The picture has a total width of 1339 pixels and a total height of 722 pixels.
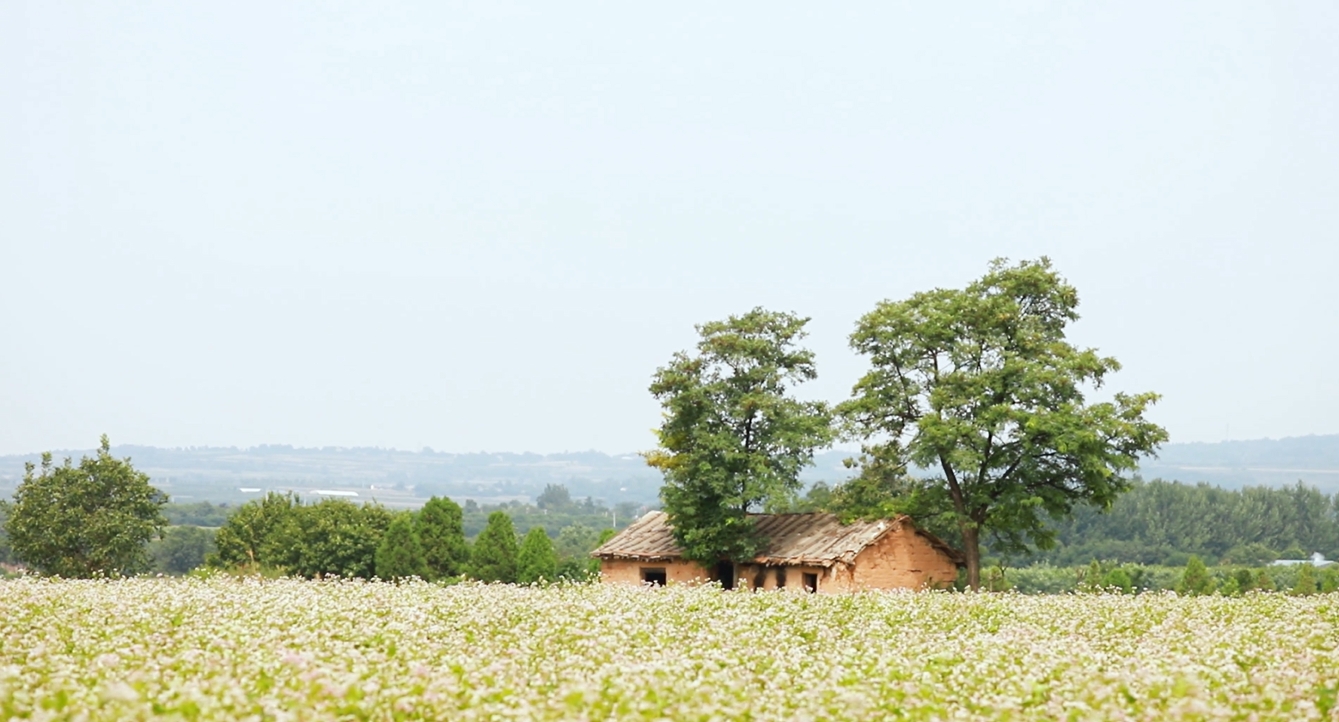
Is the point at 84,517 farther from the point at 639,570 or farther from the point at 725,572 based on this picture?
the point at 725,572

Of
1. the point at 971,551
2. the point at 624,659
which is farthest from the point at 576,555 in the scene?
the point at 624,659

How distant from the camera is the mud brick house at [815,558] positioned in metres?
37.7

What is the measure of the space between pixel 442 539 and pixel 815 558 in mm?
24046

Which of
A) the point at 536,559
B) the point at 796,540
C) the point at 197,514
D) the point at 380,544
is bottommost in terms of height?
the point at 197,514

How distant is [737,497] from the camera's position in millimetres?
40281

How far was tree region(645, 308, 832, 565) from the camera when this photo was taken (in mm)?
40562

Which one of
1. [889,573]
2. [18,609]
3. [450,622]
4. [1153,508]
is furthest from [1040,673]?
[1153,508]

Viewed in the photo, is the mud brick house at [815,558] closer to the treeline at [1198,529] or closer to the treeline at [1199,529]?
the treeline at [1198,529]

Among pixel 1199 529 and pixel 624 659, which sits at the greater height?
pixel 624 659

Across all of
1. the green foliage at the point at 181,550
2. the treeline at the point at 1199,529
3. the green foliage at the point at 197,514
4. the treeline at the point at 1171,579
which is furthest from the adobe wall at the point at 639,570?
the green foliage at the point at 197,514

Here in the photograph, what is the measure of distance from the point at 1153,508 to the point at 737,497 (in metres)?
95.8

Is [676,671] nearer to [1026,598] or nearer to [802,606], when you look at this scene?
[802,606]

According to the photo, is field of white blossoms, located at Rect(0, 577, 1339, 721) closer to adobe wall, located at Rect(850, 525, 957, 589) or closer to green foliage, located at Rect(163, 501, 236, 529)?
adobe wall, located at Rect(850, 525, 957, 589)

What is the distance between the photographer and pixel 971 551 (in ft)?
135
